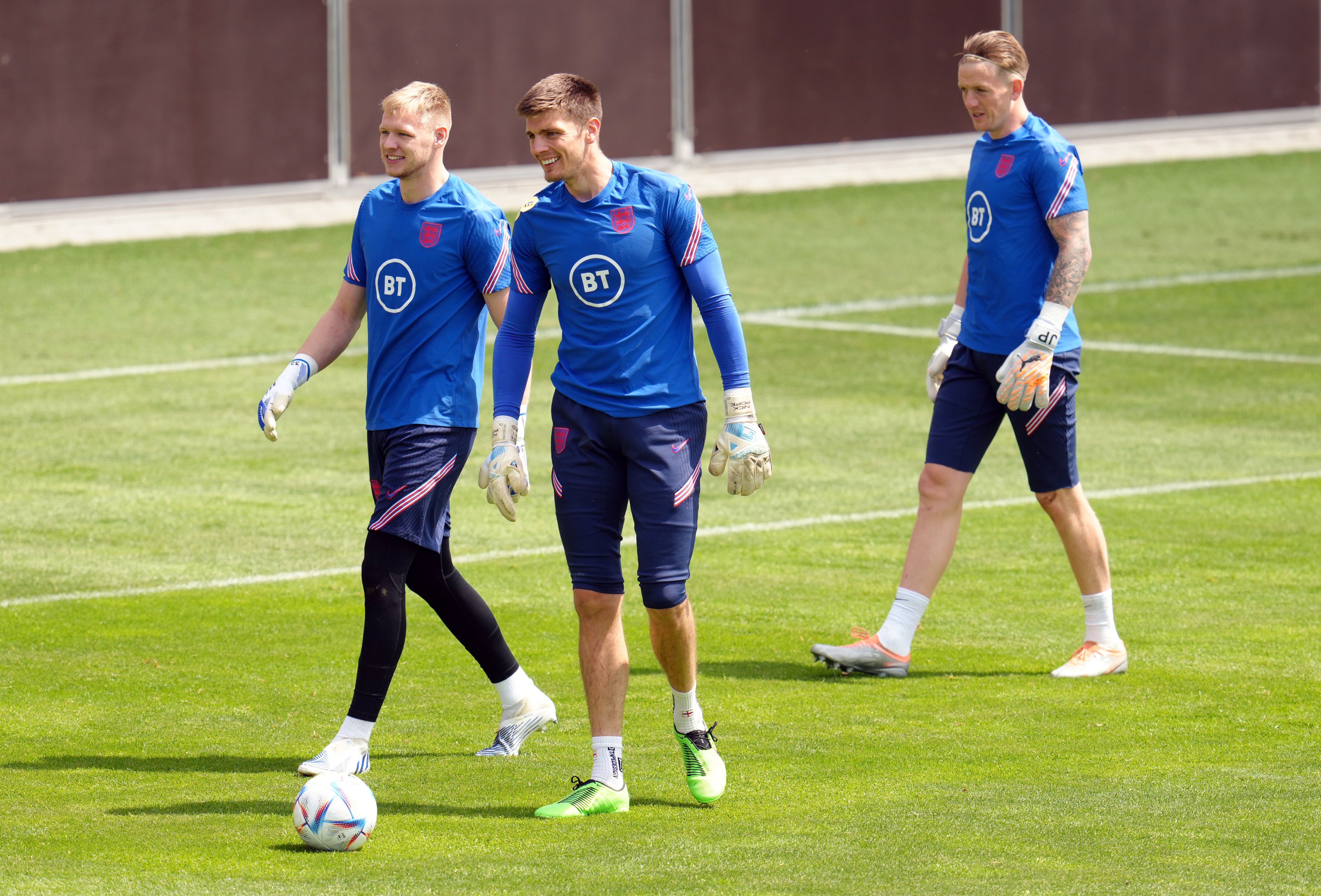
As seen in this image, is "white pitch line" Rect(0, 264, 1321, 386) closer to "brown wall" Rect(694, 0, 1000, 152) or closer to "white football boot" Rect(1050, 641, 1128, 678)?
"brown wall" Rect(694, 0, 1000, 152)

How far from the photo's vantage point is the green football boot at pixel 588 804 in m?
6.75

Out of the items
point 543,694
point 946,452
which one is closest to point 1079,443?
point 946,452

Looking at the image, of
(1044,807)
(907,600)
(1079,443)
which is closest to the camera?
(1044,807)

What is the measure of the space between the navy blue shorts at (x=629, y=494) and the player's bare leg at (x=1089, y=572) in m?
2.32

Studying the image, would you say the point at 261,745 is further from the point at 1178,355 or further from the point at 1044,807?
the point at 1178,355

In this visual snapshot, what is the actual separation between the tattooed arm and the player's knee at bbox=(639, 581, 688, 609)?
2.36 metres

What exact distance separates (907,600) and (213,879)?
139 inches

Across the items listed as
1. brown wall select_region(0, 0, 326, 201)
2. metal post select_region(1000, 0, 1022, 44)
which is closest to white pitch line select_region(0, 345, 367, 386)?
brown wall select_region(0, 0, 326, 201)

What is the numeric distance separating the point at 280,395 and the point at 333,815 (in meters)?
1.74

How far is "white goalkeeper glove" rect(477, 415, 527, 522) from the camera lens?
7.04m

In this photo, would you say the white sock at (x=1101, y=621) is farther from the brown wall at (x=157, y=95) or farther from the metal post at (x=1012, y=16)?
the metal post at (x=1012, y=16)

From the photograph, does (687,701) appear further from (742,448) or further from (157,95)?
(157,95)

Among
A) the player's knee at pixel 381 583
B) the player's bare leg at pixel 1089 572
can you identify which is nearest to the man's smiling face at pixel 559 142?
the player's knee at pixel 381 583

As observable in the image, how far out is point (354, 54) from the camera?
85.2ft
